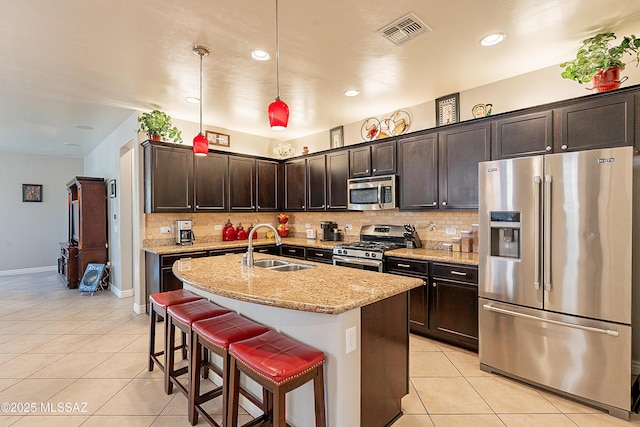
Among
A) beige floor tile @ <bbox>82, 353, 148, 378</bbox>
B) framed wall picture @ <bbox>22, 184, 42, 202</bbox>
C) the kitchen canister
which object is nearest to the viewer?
beige floor tile @ <bbox>82, 353, 148, 378</bbox>

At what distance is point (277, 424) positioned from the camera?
1455 mm

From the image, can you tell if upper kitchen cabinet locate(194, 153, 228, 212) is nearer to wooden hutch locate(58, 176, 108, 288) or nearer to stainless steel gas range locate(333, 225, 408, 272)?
stainless steel gas range locate(333, 225, 408, 272)

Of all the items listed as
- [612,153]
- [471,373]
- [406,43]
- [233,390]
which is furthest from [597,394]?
[406,43]

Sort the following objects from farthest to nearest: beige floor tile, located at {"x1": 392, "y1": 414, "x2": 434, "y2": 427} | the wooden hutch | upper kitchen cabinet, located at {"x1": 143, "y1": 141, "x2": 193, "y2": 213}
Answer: the wooden hutch → upper kitchen cabinet, located at {"x1": 143, "y1": 141, "x2": 193, "y2": 213} → beige floor tile, located at {"x1": 392, "y1": 414, "x2": 434, "y2": 427}

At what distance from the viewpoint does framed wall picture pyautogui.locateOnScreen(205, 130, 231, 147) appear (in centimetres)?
507

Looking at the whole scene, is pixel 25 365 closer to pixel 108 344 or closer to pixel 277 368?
pixel 108 344

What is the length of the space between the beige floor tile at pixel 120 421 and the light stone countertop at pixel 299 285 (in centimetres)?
99

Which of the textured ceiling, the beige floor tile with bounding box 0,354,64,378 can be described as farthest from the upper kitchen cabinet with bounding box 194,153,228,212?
the beige floor tile with bounding box 0,354,64,378

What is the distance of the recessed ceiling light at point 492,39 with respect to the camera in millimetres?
2538

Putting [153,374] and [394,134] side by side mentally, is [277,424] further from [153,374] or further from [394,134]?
[394,134]

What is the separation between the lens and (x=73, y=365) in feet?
9.47

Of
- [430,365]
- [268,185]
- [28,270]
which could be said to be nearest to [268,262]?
[430,365]

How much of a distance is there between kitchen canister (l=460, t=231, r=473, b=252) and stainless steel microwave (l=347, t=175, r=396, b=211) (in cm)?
89

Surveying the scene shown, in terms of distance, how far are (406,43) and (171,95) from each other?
9.17 feet
